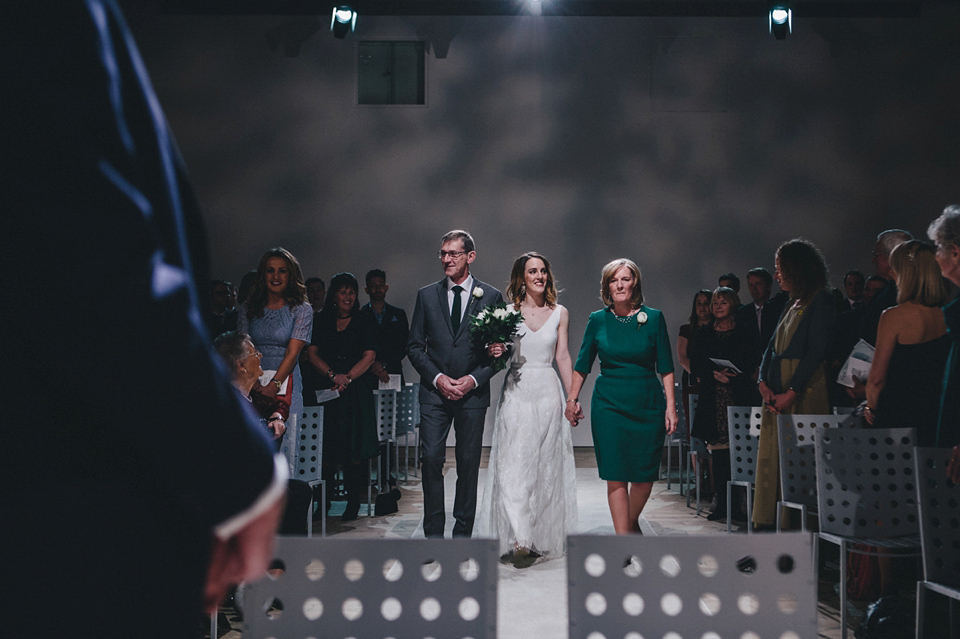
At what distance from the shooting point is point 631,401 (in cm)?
379

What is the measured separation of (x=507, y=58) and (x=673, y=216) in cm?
292

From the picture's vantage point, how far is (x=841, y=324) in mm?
5191

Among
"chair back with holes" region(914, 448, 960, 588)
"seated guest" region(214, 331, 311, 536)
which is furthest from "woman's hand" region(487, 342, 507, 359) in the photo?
"chair back with holes" region(914, 448, 960, 588)

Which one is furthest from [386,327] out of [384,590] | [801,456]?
[384,590]

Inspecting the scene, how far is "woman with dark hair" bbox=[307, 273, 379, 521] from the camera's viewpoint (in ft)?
16.4

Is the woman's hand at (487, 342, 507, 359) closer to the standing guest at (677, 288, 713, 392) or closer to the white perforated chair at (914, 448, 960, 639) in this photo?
the white perforated chair at (914, 448, 960, 639)

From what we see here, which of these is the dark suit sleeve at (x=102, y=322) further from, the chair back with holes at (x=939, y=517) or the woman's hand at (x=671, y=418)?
the woman's hand at (x=671, y=418)

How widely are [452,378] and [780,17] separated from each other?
6806 millimetres

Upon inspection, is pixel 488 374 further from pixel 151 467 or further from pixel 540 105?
pixel 540 105

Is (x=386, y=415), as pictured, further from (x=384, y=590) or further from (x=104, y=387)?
(x=104, y=387)

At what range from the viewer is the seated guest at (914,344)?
2971mm

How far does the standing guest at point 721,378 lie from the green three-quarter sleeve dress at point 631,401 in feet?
3.48

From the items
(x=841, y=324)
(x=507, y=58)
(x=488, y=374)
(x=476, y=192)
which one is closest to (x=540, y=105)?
(x=507, y=58)

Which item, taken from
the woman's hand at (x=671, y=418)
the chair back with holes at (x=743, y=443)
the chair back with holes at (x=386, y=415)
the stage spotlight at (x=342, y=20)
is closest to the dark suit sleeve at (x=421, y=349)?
the woman's hand at (x=671, y=418)
